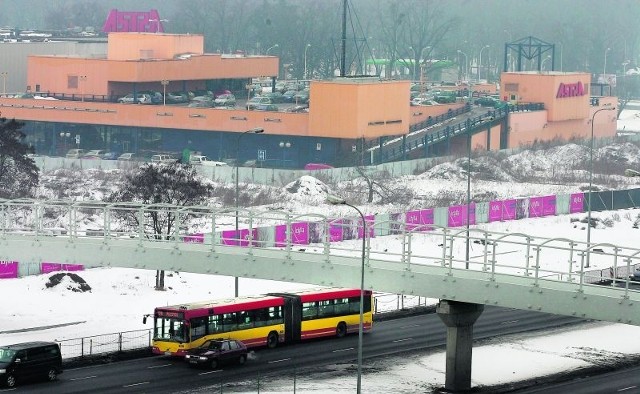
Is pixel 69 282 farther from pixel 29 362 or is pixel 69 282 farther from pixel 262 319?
pixel 29 362

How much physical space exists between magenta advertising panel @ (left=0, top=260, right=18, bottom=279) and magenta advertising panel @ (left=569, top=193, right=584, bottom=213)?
38.7 meters

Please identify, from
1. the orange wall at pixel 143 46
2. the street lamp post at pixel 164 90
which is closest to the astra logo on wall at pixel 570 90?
the orange wall at pixel 143 46

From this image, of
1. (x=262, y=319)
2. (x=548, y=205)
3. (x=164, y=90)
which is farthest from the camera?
(x=164, y=90)

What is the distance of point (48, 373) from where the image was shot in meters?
45.3

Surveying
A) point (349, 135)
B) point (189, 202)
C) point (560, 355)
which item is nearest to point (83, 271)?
point (189, 202)

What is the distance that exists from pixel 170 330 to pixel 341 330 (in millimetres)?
7717

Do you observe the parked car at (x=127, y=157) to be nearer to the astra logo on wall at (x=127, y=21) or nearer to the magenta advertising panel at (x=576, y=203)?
the magenta advertising panel at (x=576, y=203)

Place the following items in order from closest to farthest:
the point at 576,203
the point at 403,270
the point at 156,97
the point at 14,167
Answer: the point at 403,270 < the point at 14,167 < the point at 576,203 < the point at 156,97

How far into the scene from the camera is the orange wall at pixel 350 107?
103375mm

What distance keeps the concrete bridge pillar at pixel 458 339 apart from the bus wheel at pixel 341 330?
417 inches

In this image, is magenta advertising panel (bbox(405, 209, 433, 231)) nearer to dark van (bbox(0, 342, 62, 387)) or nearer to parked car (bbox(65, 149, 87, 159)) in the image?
dark van (bbox(0, 342, 62, 387))

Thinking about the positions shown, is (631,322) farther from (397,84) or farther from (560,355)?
(397,84)

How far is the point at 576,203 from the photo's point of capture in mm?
90688

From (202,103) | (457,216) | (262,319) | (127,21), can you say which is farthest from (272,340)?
(127,21)
